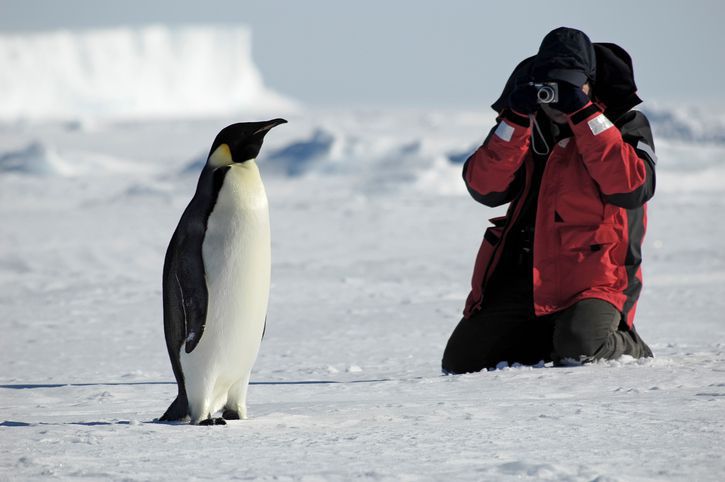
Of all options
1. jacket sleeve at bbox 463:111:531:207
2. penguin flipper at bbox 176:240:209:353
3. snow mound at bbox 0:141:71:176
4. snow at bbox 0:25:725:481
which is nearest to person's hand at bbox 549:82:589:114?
jacket sleeve at bbox 463:111:531:207

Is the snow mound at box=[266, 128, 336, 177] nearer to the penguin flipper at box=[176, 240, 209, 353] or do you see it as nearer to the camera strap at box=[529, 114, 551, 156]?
the camera strap at box=[529, 114, 551, 156]

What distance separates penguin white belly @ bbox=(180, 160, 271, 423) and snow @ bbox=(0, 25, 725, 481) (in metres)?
0.13

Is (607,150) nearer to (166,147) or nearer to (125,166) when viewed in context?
(125,166)

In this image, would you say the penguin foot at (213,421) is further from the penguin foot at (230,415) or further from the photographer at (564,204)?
the photographer at (564,204)

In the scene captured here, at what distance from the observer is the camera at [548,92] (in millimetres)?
3150

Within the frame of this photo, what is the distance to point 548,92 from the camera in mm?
3150

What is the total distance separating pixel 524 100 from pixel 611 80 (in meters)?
0.30

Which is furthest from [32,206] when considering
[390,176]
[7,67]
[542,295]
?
[7,67]

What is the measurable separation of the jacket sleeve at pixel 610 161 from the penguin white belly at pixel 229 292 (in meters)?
0.99

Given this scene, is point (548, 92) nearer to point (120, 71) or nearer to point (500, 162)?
point (500, 162)

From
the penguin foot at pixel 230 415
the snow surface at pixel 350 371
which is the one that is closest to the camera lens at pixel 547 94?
the snow surface at pixel 350 371

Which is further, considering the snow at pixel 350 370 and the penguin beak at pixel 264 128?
the penguin beak at pixel 264 128

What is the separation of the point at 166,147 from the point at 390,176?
569 inches

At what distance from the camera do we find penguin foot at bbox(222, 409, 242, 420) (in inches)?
106
